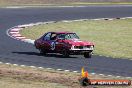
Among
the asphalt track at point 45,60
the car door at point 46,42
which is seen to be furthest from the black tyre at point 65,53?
the car door at point 46,42

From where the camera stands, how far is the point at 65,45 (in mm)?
23594

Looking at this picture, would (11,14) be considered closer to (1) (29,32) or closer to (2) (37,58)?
(1) (29,32)

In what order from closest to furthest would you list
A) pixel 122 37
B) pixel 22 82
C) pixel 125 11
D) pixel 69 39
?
1. pixel 22 82
2. pixel 69 39
3. pixel 122 37
4. pixel 125 11

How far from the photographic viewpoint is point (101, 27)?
39688mm

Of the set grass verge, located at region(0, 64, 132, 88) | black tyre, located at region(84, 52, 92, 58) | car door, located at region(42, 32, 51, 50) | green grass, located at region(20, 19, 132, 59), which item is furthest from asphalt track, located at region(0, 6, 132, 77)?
green grass, located at region(20, 19, 132, 59)

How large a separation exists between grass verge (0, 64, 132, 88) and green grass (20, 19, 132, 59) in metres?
6.65

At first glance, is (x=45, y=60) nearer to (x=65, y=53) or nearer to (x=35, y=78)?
(x=65, y=53)

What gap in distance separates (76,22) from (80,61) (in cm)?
2101

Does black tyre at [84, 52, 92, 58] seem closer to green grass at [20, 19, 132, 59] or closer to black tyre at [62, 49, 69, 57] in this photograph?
black tyre at [62, 49, 69, 57]

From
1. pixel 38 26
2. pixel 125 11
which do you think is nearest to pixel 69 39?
pixel 38 26

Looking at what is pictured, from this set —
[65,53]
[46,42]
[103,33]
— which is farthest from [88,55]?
[103,33]

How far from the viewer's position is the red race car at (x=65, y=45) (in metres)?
23.3

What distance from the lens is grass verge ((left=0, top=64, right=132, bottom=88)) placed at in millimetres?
15203

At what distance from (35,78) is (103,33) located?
1950 centimetres
